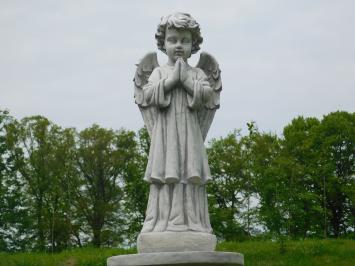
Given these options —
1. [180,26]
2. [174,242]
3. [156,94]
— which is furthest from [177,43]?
[174,242]

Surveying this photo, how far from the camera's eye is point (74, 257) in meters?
26.8

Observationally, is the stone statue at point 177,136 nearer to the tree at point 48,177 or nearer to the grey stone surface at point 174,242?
the grey stone surface at point 174,242

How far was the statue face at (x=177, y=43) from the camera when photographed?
11172 mm

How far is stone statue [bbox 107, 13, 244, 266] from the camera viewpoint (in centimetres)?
1022

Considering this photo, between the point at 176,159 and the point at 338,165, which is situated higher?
the point at 338,165

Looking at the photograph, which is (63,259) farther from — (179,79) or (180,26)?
(180,26)

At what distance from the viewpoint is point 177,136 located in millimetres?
10883

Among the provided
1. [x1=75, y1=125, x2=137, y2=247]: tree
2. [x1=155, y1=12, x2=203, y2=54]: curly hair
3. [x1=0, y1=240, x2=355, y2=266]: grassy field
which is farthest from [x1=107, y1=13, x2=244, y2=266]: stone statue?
[x1=75, y1=125, x2=137, y2=247]: tree

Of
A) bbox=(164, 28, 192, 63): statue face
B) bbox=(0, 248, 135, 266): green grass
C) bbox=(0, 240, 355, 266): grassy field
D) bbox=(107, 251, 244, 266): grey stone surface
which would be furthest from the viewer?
bbox=(0, 240, 355, 266): grassy field

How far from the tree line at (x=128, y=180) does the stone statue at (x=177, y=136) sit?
2613 centimetres

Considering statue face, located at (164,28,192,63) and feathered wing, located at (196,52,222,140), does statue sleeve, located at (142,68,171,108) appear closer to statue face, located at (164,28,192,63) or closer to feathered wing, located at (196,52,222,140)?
statue face, located at (164,28,192,63)

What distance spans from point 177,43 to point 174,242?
308 cm

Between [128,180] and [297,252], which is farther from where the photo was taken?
[128,180]

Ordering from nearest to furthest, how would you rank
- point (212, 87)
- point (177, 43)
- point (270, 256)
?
point (177, 43), point (212, 87), point (270, 256)
